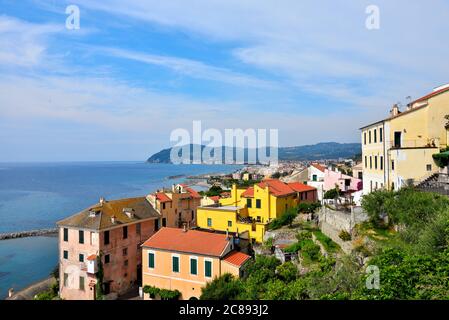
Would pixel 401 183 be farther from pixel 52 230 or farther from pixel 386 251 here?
pixel 52 230

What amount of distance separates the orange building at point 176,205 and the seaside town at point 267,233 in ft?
0.47

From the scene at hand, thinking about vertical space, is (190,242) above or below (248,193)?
below

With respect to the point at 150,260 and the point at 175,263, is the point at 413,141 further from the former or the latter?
the point at 150,260

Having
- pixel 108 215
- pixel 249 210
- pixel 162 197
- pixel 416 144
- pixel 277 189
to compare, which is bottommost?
pixel 249 210

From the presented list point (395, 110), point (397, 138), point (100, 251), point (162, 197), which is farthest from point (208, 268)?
point (395, 110)

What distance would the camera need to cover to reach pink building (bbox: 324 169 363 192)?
33438mm

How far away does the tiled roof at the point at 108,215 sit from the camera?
77.7 ft

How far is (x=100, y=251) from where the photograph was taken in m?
22.8

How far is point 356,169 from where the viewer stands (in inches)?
Result: 1474

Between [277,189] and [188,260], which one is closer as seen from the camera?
[188,260]

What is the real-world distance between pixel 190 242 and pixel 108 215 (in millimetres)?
6871

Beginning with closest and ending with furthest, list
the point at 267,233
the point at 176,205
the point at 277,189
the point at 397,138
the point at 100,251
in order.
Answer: the point at 397,138
the point at 100,251
the point at 267,233
the point at 277,189
the point at 176,205

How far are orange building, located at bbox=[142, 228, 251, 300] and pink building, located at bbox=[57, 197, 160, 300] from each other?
3.08 m

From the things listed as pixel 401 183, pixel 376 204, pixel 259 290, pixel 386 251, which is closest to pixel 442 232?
pixel 386 251
